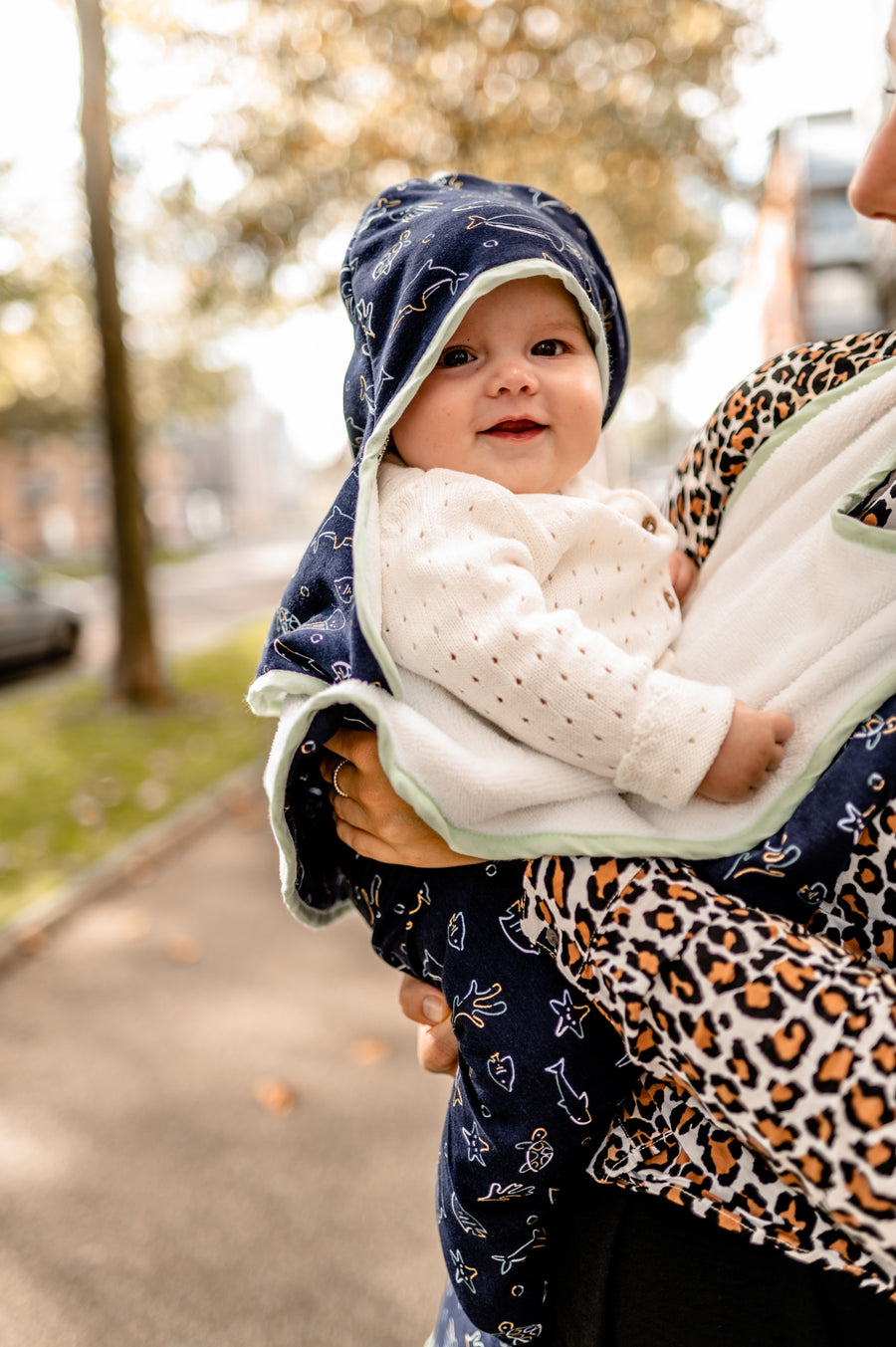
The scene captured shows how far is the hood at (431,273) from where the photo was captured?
4.58 ft

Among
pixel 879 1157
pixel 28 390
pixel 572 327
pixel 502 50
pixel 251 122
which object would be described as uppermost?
pixel 502 50

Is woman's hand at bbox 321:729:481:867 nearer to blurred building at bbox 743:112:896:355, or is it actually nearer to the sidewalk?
the sidewalk

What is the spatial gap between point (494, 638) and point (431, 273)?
52 cm

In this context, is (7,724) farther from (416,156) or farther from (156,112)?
(416,156)

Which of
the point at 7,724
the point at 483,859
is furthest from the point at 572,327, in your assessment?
the point at 7,724

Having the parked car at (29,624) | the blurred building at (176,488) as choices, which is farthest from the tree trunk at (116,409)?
the parked car at (29,624)

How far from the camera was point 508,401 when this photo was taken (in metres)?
1.47

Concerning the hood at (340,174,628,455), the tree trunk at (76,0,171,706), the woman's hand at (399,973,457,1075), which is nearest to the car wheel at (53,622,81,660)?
the tree trunk at (76,0,171,706)

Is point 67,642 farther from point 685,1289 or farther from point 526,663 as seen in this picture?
point 685,1289

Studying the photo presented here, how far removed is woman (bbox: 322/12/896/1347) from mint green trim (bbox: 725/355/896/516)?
226mm

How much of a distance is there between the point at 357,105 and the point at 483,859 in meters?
12.0

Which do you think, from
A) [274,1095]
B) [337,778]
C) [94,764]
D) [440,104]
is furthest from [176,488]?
[337,778]

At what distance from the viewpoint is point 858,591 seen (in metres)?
1.23

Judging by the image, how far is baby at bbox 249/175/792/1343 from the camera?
1.26 metres
